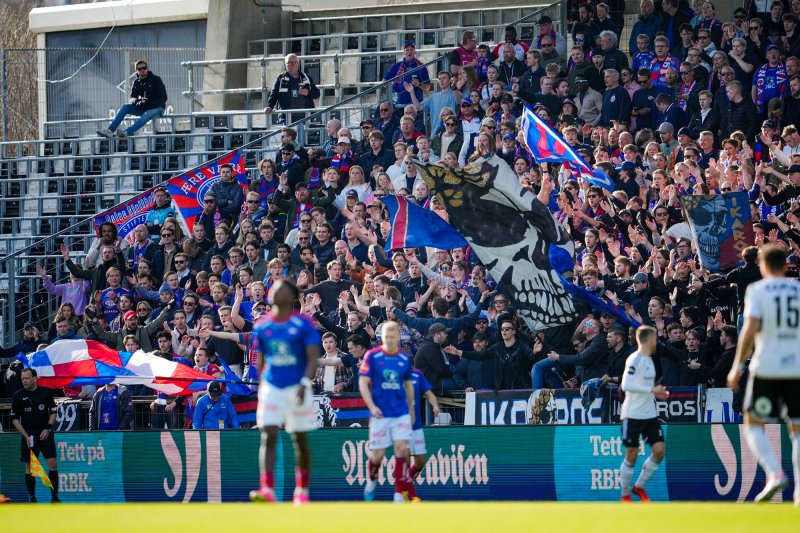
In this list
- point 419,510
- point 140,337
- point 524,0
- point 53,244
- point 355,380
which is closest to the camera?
point 419,510

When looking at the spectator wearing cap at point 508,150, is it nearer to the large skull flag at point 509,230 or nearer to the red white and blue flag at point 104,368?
the large skull flag at point 509,230

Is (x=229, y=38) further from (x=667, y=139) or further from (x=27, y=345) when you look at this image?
(x=667, y=139)

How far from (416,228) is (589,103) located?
465cm

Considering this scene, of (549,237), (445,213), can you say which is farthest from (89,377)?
(549,237)

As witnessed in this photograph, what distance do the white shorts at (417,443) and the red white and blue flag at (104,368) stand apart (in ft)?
16.2

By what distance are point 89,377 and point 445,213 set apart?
5.74 m

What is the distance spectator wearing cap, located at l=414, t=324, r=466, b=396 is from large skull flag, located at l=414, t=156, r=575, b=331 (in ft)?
3.60

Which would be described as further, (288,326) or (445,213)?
(445,213)

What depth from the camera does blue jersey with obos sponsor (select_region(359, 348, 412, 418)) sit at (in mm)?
15875

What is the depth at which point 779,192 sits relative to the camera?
1888 cm

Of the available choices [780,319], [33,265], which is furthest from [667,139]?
[33,265]

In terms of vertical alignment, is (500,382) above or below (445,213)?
below

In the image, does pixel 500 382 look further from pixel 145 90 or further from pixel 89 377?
pixel 145 90

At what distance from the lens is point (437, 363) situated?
1920cm
